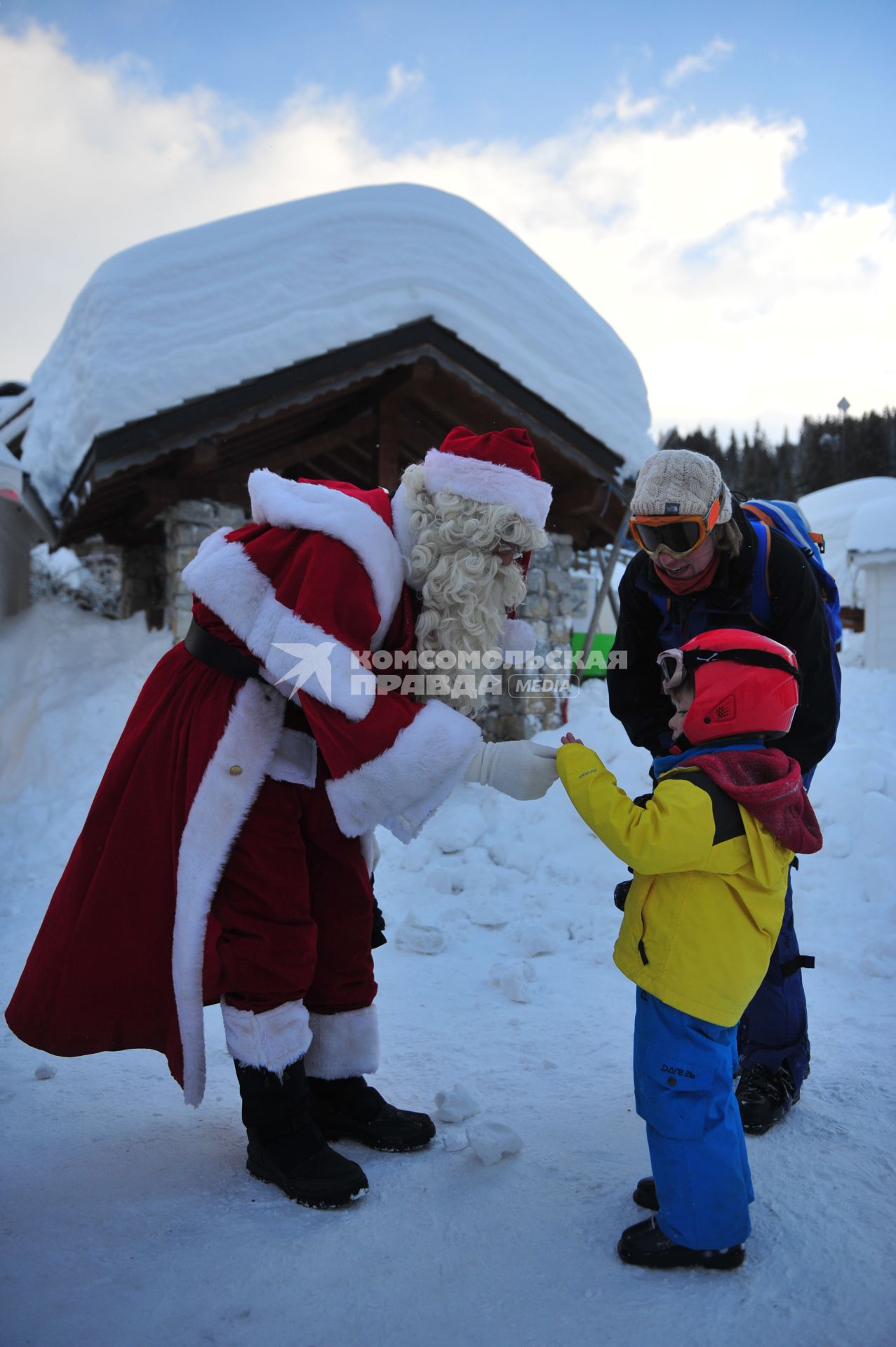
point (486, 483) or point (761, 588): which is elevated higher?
point (486, 483)

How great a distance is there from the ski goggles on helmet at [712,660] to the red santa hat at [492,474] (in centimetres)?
45

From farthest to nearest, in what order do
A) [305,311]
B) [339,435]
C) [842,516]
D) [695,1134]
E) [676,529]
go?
[842,516] < [339,435] < [305,311] < [676,529] < [695,1134]

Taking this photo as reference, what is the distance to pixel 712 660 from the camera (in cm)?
184

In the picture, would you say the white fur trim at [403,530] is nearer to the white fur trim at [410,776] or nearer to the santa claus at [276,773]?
the santa claus at [276,773]

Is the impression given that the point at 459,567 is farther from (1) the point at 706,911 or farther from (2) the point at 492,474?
(1) the point at 706,911

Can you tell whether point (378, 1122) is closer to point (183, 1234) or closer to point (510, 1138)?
point (510, 1138)

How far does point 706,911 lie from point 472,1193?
849mm

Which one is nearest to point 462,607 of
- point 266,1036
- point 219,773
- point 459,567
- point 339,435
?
point 459,567

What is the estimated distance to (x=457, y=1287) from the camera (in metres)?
1.63

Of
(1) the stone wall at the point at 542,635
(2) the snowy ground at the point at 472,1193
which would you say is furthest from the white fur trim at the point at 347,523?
(1) the stone wall at the point at 542,635

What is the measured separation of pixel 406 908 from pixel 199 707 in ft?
8.28

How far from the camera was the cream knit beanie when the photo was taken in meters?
2.07

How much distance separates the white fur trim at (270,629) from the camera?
1786 mm

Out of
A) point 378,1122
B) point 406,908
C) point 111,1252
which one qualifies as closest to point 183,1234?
point 111,1252
